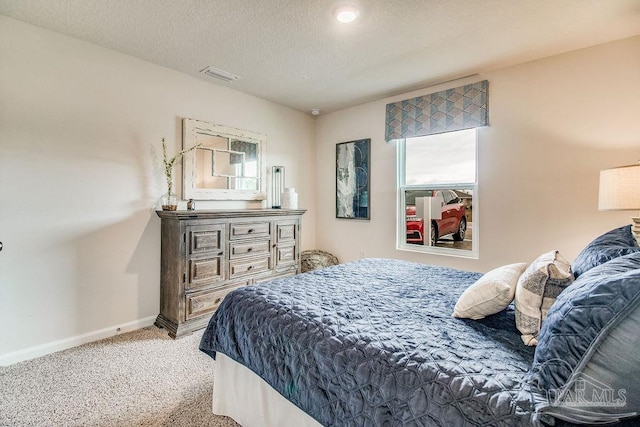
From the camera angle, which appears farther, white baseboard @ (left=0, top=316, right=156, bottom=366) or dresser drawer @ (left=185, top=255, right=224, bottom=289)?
dresser drawer @ (left=185, top=255, right=224, bottom=289)

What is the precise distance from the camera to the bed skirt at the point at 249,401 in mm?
1334

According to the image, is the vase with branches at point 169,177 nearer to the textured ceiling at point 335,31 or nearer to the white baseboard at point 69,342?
the textured ceiling at point 335,31

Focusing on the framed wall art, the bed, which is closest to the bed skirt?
the bed

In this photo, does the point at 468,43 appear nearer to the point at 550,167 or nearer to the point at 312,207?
the point at 550,167

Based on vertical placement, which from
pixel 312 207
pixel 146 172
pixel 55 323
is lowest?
pixel 55 323

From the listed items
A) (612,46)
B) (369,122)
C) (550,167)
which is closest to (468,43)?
(612,46)

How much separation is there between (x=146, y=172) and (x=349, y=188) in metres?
2.53

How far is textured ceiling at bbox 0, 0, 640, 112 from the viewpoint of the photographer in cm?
202

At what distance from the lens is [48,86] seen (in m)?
2.34

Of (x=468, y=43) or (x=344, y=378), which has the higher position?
(x=468, y=43)

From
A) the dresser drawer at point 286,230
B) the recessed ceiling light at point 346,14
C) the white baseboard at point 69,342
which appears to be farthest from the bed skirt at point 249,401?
the recessed ceiling light at point 346,14

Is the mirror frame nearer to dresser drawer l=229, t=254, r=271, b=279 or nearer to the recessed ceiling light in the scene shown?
dresser drawer l=229, t=254, r=271, b=279

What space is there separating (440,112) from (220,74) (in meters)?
2.45

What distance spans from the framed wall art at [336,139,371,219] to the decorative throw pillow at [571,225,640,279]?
8.62 feet
